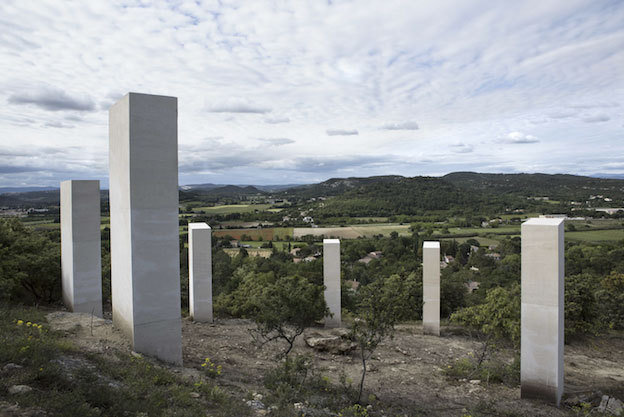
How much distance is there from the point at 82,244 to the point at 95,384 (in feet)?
→ 26.2

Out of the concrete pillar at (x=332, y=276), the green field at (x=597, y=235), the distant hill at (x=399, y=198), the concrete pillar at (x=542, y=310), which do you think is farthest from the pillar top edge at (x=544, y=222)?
the distant hill at (x=399, y=198)

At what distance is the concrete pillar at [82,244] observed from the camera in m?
12.9

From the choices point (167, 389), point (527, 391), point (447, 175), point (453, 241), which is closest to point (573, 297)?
point (527, 391)

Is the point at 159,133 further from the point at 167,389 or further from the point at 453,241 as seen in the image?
the point at 453,241

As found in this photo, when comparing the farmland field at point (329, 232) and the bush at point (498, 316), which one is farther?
the farmland field at point (329, 232)

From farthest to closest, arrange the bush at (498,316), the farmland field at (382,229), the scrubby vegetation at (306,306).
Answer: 1. the farmland field at (382,229)
2. the bush at (498,316)
3. the scrubby vegetation at (306,306)

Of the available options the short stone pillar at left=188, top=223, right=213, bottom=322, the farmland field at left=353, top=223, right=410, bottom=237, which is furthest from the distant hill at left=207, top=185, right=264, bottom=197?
the short stone pillar at left=188, top=223, right=213, bottom=322

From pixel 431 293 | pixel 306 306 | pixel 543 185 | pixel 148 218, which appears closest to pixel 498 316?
pixel 431 293

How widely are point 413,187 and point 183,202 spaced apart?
49463mm

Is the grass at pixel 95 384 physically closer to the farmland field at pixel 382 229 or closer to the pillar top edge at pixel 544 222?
the pillar top edge at pixel 544 222

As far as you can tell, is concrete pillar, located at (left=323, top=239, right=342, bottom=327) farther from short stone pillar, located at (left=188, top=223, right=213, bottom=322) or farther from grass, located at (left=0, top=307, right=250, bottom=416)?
grass, located at (left=0, top=307, right=250, bottom=416)

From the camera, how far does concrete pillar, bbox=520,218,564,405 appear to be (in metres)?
10.3

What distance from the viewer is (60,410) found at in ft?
17.2

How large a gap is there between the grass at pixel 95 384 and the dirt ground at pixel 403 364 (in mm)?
933
